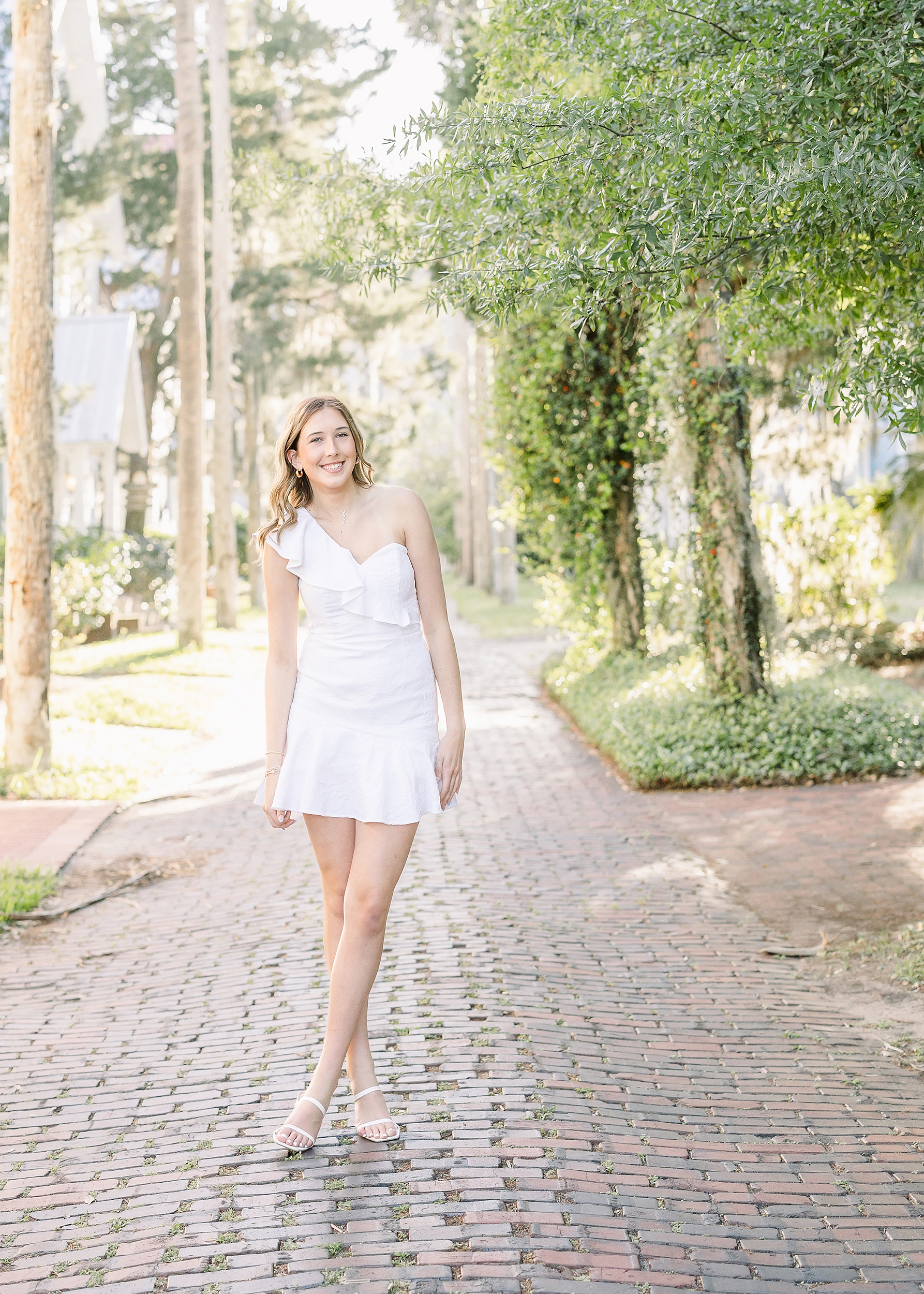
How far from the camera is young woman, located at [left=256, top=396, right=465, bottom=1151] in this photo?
345 centimetres

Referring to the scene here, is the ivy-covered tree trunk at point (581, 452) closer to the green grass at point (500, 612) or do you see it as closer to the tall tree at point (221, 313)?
the green grass at point (500, 612)

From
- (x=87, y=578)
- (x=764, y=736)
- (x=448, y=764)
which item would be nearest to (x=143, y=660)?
(x=87, y=578)

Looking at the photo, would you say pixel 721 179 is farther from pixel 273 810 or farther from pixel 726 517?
pixel 726 517

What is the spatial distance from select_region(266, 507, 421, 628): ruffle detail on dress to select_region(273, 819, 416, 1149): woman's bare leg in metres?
0.60

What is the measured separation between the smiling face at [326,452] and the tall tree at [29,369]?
20.8 ft

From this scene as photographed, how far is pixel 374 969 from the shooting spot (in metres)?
3.53

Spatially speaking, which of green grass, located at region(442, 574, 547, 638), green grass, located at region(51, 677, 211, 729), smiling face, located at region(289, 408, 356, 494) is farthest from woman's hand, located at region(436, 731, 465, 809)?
green grass, located at region(442, 574, 547, 638)

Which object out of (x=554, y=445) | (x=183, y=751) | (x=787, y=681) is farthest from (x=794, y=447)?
(x=183, y=751)

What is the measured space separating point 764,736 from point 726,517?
178 cm

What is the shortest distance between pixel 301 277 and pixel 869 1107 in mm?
26541

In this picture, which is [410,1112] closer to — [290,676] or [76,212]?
[290,676]

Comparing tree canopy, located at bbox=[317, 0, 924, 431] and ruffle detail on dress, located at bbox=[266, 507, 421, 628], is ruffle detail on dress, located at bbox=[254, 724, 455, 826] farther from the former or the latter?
tree canopy, located at bbox=[317, 0, 924, 431]

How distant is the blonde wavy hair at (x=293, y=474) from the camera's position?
3.56 metres

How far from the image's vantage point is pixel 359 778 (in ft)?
11.3
